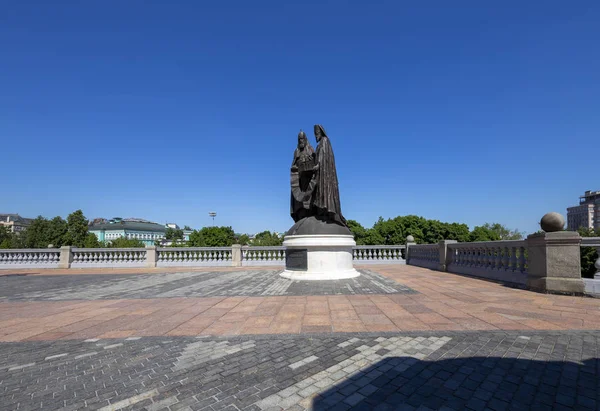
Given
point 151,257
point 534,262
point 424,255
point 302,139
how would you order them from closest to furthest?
1. point 534,262
2. point 302,139
3. point 424,255
4. point 151,257

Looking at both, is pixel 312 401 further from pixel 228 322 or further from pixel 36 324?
pixel 36 324

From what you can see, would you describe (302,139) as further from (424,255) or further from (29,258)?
(29,258)

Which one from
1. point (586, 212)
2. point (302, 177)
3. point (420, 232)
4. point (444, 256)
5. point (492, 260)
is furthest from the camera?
point (586, 212)

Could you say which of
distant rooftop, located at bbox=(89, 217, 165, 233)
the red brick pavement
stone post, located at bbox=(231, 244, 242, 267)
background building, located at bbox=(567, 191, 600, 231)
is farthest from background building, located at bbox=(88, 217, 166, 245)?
background building, located at bbox=(567, 191, 600, 231)

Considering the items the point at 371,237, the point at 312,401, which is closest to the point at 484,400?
the point at 312,401

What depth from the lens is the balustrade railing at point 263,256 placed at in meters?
16.3

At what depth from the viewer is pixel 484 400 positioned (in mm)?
2330

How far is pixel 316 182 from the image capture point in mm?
10617

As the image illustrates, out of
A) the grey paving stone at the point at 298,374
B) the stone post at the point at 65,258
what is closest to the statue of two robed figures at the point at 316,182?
the grey paving stone at the point at 298,374

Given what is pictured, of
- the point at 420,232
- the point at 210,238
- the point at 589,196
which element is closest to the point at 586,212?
the point at 589,196

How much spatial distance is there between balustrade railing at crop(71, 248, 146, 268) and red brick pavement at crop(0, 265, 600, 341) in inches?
420

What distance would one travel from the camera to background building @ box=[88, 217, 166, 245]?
12862 centimetres

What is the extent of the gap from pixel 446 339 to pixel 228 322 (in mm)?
3218

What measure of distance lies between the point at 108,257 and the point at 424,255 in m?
17.7
